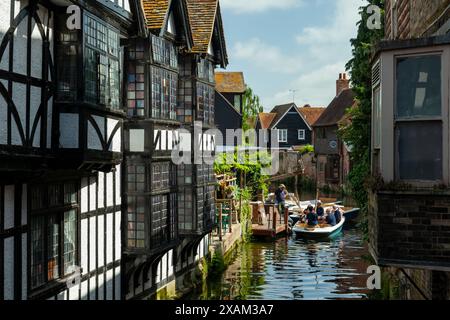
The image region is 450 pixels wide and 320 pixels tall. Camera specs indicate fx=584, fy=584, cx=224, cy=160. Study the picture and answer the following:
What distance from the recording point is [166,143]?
50.7 feet

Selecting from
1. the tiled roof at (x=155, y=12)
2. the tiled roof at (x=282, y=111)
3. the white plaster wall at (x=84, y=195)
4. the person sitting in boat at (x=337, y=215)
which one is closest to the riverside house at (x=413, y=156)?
the white plaster wall at (x=84, y=195)

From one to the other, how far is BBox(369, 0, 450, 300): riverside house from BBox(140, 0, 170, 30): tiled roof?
767 centimetres

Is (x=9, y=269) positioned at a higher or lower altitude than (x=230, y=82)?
lower

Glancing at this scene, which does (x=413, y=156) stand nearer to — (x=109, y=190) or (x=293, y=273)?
(x=109, y=190)

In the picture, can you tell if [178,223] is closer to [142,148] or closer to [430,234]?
[142,148]

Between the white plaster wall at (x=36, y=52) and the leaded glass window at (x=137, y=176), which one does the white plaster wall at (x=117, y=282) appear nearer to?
the leaded glass window at (x=137, y=176)

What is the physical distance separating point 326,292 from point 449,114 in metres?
13.9

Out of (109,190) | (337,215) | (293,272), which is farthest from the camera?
(337,215)

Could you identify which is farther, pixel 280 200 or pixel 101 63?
pixel 280 200

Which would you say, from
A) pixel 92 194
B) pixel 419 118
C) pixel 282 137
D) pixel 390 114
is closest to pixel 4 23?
pixel 92 194

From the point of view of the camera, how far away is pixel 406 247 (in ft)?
24.7

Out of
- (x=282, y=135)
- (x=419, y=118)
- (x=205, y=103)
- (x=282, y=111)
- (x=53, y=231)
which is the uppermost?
(x=282, y=111)

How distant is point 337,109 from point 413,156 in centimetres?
5150

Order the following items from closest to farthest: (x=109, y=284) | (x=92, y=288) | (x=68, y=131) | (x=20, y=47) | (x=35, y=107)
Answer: (x=20, y=47), (x=35, y=107), (x=68, y=131), (x=92, y=288), (x=109, y=284)
